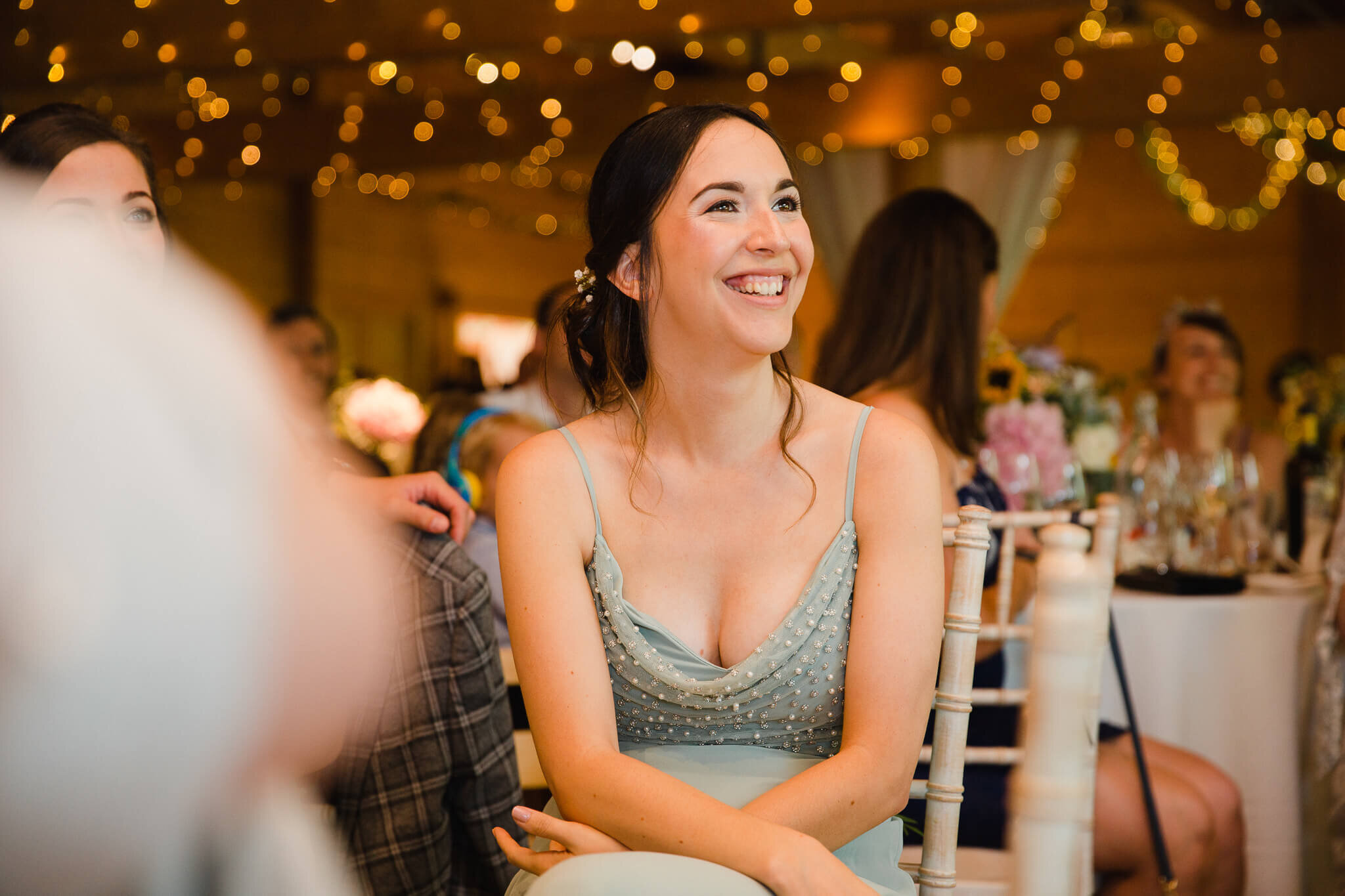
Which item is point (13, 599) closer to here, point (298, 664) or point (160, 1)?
point (298, 664)

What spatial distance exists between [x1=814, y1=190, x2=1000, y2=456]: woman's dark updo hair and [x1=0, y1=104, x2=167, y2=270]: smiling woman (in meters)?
1.40

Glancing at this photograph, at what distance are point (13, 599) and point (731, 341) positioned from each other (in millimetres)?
1171

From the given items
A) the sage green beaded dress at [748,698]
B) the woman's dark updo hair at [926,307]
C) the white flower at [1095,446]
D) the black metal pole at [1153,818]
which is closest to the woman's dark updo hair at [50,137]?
the sage green beaded dress at [748,698]

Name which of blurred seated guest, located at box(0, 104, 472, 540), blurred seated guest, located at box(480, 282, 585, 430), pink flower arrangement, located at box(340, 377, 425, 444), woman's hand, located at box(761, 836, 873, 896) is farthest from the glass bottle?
pink flower arrangement, located at box(340, 377, 425, 444)

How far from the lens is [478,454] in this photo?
9.73 ft

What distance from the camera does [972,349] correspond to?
2.57 m

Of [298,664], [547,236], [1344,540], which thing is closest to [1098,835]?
[1344,540]

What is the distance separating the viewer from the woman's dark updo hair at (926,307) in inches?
100

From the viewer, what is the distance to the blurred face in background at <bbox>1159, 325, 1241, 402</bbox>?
4.40 m

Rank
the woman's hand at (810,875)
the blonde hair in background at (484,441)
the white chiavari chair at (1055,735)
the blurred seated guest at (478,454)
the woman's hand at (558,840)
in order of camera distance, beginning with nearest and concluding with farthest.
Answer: the white chiavari chair at (1055,735)
the woman's hand at (810,875)
the woman's hand at (558,840)
the blurred seated guest at (478,454)
the blonde hair in background at (484,441)

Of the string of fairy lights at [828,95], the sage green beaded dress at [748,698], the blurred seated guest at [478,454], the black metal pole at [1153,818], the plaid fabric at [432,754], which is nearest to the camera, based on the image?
the sage green beaded dress at [748,698]

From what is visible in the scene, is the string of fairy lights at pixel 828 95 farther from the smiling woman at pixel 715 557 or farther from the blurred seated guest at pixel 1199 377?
the smiling woman at pixel 715 557

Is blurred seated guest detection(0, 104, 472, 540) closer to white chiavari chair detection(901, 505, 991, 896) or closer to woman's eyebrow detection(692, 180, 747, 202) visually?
woman's eyebrow detection(692, 180, 747, 202)

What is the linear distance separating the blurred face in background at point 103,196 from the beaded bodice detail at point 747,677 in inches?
29.4
